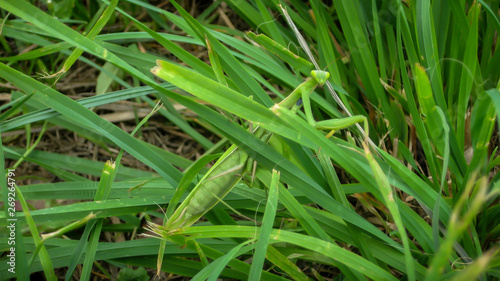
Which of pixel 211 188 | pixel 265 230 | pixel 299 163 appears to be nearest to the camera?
pixel 265 230

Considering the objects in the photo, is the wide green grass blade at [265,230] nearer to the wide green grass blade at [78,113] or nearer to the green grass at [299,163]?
the green grass at [299,163]

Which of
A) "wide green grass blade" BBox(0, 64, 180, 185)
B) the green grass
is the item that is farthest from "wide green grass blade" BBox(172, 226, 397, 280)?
"wide green grass blade" BBox(0, 64, 180, 185)

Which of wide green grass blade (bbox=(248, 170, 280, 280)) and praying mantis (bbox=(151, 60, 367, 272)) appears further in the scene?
praying mantis (bbox=(151, 60, 367, 272))

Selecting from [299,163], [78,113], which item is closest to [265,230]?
[299,163]

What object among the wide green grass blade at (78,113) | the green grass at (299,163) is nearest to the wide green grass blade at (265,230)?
the green grass at (299,163)

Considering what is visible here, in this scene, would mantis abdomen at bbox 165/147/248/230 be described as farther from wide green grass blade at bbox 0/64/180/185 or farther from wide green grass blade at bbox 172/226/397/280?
wide green grass blade at bbox 0/64/180/185

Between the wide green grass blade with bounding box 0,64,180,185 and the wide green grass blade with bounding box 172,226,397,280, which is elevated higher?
the wide green grass blade with bounding box 0,64,180,185

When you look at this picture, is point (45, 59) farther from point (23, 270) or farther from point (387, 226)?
point (387, 226)

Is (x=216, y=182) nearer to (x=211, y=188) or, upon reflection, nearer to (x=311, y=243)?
(x=211, y=188)

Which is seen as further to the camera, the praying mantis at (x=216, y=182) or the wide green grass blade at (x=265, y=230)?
the praying mantis at (x=216, y=182)
